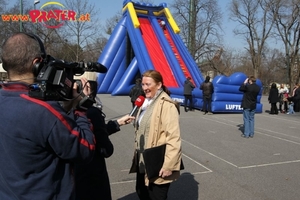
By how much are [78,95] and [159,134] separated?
49.6 inches

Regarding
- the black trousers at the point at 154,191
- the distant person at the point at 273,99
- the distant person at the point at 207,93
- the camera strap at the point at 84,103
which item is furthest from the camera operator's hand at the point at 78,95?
the distant person at the point at 273,99

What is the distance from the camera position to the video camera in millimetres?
1625

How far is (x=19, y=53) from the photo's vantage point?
1.69 m

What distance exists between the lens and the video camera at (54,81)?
1.62 meters

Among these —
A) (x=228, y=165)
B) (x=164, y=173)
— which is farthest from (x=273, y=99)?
(x=164, y=173)

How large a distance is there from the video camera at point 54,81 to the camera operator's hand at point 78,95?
0.05 m

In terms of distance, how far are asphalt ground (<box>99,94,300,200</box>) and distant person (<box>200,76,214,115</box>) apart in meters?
3.36

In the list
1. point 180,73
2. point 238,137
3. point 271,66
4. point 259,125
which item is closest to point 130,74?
point 180,73

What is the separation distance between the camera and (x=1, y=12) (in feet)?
95.8

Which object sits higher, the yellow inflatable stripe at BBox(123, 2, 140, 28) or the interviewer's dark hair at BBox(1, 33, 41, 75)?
the yellow inflatable stripe at BBox(123, 2, 140, 28)

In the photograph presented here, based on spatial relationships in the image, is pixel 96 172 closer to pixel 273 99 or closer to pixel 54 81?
pixel 54 81

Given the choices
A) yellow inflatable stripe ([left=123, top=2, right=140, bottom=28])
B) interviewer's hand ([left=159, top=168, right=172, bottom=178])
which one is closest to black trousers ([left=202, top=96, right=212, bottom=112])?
yellow inflatable stripe ([left=123, top=2, right=140, bottom=28])

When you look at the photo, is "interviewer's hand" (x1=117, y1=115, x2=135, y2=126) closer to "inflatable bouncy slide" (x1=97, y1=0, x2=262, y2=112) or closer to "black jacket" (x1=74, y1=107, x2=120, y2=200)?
"black jacket" (x1=74, y1=107, x2=120, y2=200)

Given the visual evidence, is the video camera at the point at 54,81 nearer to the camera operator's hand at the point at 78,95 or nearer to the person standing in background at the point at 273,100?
the camera operator's hand at the point at 78,95
